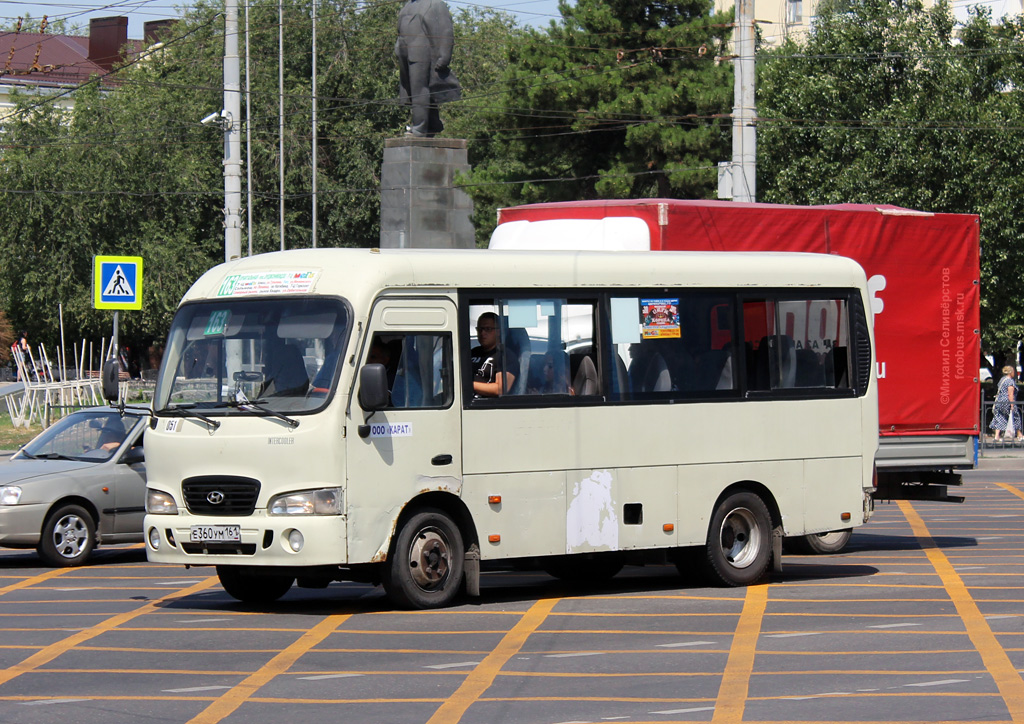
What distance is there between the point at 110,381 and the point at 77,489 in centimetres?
333

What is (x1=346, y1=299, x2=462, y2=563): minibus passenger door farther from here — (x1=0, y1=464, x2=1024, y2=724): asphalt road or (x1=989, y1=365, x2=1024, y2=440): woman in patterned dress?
(x1=989, y1=365, x2=1024, y2=440): woman in patterned dress

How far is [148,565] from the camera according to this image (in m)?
15.7

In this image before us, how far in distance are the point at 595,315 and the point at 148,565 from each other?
5.90m

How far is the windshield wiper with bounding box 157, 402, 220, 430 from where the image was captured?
11.3m

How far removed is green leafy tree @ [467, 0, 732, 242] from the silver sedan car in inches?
1177

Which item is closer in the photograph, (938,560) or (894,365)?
(938,560)

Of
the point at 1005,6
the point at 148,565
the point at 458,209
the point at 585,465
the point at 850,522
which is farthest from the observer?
the point at 1005,6

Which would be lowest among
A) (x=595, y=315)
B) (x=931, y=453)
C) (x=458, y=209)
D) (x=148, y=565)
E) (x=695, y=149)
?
(x=148, y=565)

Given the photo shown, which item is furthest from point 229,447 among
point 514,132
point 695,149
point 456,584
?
point 514,132

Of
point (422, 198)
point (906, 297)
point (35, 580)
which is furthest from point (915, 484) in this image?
point (422, 198)

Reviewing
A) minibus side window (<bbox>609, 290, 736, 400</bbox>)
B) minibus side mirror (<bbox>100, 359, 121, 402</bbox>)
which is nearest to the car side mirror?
minibus side mirror (<bbox>100, 359, 121, 402</bbox>)

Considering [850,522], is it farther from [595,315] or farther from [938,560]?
[595,315]

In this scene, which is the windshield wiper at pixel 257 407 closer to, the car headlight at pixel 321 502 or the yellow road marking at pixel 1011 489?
the car headlight at pixel 321 502

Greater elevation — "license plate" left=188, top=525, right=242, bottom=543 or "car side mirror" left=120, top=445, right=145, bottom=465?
"car side mirror" left=120, top=445, right=145, bottom=465
